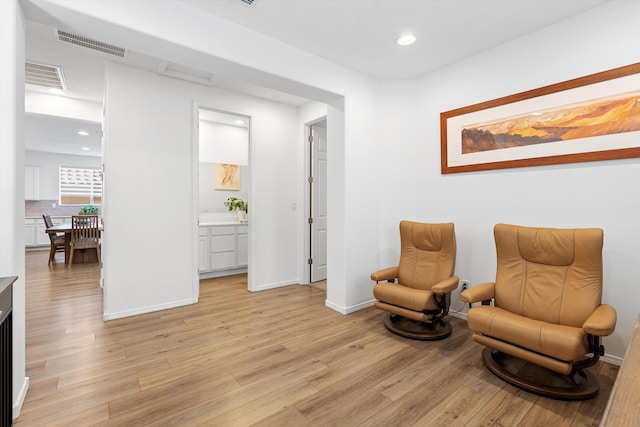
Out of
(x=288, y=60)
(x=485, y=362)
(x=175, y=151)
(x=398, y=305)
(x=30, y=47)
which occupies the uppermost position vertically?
(x=30, y=47)

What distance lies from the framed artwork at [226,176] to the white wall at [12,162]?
362 cm

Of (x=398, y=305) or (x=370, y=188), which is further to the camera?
(x=370, y=188)

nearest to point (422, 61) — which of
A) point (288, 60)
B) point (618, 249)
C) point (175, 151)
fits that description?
point (288, 60)

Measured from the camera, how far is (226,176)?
5500mm

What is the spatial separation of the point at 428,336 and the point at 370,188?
5.64 ft

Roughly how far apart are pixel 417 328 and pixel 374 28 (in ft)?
9.16

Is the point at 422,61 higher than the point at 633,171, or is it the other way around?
the point at 422,61

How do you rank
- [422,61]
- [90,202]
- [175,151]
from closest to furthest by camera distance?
[422,61] → [175,151] → [90,202]

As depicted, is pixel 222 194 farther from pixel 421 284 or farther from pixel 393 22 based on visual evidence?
pixel 393 22

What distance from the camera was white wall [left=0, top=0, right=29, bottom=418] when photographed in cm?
162

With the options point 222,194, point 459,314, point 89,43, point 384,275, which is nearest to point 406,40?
point 384,275

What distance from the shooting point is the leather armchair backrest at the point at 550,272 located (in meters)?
2.05

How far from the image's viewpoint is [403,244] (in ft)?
10.5

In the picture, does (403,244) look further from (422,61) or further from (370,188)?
(422,61)
